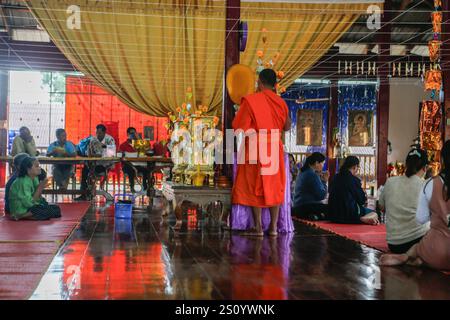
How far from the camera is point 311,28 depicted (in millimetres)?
9773

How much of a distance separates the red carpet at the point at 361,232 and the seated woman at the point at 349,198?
0.32 ft

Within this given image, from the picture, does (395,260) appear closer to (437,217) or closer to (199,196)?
(437,217)

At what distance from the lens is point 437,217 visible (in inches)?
153

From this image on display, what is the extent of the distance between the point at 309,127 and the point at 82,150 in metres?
6.24

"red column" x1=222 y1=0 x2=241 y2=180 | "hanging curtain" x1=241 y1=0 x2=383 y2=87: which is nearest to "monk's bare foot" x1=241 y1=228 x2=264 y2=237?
"red column" x1=222 y1=0 x2=241 y2=180

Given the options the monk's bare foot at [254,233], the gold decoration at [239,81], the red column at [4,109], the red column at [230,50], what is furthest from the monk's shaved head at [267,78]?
the red column at [4,109]

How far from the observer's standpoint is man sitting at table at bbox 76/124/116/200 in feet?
31.1

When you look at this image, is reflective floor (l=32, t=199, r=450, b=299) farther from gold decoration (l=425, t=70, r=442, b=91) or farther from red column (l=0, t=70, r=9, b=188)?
red column (l=0, t=70, r=9, b=188)

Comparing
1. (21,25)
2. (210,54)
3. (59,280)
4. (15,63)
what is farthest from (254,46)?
(59,280)

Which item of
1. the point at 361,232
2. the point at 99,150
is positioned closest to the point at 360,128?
the point at 99,150

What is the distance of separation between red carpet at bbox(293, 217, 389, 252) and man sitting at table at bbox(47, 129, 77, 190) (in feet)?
13.0

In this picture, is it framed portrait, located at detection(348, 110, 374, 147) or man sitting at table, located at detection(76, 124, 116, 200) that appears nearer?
man sitting at table, located at detection(76, 124, 116, 200)

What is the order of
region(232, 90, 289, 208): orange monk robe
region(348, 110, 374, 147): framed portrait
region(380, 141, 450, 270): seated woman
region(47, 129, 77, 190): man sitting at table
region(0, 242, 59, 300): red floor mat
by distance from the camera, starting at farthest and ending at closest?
region(348, 110, 374, 147): framed portrait → region(47, 129, 77, 190): man sitting at table → region(232, 90, 289, 208): orange monk robe → region(380, 141, 450, 270): seated woman → region(0, 242, 59, 300): red floor mat

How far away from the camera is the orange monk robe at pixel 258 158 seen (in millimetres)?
5539
